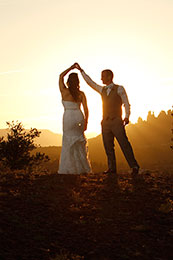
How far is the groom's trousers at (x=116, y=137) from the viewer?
1014 cm

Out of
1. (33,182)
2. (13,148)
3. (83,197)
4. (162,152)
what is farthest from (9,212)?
(162,152)

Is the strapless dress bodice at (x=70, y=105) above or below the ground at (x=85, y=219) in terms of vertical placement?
above

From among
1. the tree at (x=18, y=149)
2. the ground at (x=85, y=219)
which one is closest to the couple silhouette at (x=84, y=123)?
the ground at (x=85, y=219)

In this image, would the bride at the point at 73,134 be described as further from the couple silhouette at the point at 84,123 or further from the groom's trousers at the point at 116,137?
the groom's trousers at the point at 116,137

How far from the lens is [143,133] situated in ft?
444

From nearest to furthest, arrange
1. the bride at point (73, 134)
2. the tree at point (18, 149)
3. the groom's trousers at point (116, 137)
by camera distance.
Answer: the groom's trousers at point (116, 137), the bride at point (73, 134), the tree at point (18, 149)

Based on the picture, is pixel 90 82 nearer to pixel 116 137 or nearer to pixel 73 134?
pixel 73 134

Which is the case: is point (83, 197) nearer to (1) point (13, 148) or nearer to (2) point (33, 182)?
(2) point (33, 182)

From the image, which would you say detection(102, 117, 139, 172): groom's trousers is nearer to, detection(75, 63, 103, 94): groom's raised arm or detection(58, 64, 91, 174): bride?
detection(58, 64, 91, 174): bride

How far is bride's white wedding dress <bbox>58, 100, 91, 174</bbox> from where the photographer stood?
10.3m

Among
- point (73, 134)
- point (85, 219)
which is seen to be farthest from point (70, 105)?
point (85, 219)

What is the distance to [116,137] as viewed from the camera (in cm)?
1029

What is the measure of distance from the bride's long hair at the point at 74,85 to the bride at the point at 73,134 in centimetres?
13

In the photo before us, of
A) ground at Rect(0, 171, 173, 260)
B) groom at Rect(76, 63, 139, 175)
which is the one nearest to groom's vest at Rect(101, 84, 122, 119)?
groom at Rect(76, 63, 139, 175)
